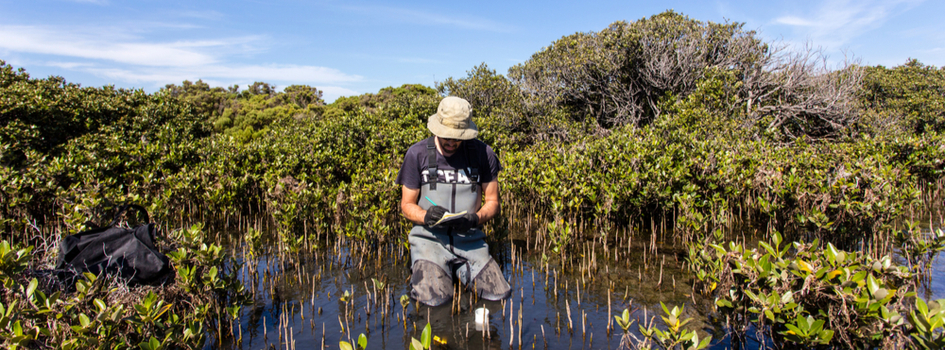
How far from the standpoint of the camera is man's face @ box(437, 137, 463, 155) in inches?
169

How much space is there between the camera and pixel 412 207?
4352mm

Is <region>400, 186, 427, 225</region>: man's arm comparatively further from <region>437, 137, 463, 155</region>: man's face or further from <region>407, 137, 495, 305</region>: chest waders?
<region>437, 137, 463, 155</region>: man's face

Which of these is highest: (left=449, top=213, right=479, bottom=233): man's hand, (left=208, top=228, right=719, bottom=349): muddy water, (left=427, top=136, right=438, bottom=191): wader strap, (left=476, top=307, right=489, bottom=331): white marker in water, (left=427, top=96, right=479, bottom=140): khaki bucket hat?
(left=427, top=96, right=479, bottom=140): khaki bucket hat

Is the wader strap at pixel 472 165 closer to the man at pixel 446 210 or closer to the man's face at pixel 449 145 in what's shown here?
the man at pixel 446 210

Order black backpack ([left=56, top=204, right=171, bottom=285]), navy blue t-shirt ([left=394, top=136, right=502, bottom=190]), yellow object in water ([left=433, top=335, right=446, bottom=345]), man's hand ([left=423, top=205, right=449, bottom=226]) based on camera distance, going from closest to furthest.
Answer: black backpack ([left=56, top=204, right=171, bottom=285]) < yellow object in water ([left=433, top=335, right=446, bottom=345]) < man's hand ([left=423, top=205, right=449, bottom=226]) < navy blue t-shirt ([left=394, top=136, right=502, bottom=190])

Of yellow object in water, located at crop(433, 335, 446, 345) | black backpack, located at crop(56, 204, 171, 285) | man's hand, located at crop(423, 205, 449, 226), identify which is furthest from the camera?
man's hand, located at crop(423, 205, 449, 226)

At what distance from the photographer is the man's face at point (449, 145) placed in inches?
169

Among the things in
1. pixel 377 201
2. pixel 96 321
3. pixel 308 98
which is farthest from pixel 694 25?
pixel 308 98

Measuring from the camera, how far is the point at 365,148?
10.5 m

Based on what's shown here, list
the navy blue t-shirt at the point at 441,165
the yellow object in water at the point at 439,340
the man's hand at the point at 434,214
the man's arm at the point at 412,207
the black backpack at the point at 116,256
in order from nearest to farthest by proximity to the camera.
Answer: the black backpack at the point at 116,256 < the yellow object in water at the point at 439,340 < the man's hand at the point at 434,214 < the man's arm at the point at 412,207 < the navy blue t-shirt at the point at 441,165

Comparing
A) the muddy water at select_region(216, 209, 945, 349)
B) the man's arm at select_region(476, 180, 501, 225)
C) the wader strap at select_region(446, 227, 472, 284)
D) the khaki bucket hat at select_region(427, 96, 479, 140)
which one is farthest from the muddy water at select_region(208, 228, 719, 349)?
→ the khaki bucket hat at select_region(427, 96, 479, 140)

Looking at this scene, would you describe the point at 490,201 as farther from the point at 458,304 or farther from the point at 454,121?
the point at 458,304

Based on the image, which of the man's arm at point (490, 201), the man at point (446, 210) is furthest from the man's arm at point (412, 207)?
the man's arm at point (490, 201)

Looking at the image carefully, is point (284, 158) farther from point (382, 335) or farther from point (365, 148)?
point (382, 335)
